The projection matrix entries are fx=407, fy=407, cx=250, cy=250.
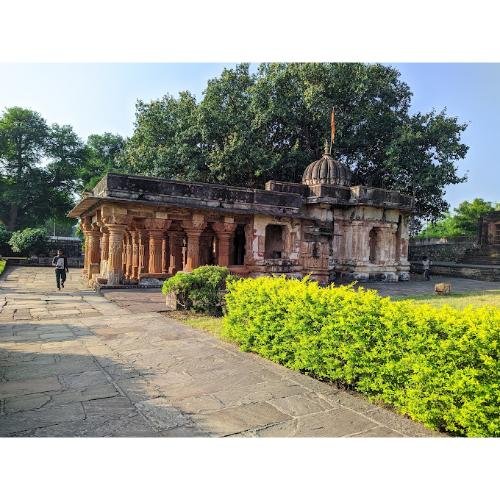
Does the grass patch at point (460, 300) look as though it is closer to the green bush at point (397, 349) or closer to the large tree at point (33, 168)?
the green bush at point (397, 349)

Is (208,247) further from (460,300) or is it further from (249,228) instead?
(460,300)

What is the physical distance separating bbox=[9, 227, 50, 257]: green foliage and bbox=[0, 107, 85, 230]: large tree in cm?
967

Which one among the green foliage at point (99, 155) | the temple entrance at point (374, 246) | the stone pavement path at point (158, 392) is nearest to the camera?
the stone pavement path at point (158, 392)

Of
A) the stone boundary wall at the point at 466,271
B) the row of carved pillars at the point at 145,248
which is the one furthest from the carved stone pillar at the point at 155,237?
the stone boundary wall at the point at 466,271

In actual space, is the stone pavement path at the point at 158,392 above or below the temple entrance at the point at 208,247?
below

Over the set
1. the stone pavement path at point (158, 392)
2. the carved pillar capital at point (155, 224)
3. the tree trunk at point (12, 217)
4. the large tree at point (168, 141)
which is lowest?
the stone pavement path at point (158, 392)

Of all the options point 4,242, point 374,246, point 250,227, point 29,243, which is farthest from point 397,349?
point 4,242

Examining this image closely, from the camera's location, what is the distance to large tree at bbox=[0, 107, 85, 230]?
3422 cm

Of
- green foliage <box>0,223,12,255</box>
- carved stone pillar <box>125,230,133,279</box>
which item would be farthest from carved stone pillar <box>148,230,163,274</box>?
green foliage <box>0,223,12,255</box>

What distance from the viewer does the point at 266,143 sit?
2311 centimetres

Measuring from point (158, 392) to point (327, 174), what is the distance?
54.1 ft

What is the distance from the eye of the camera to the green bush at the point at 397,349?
3.21 meters

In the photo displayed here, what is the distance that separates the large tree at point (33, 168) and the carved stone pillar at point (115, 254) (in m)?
25.4

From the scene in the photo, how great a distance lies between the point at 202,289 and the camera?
884 cm
